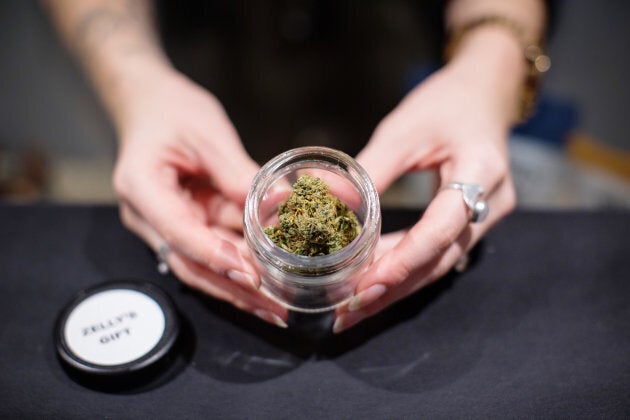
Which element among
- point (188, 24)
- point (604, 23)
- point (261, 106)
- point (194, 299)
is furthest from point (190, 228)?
point (604, 23)

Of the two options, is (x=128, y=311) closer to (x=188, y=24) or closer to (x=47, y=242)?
(x=47, y=242)

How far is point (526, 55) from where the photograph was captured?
2.96ft

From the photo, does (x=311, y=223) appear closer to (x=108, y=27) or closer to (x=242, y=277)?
(x=242, y=277)

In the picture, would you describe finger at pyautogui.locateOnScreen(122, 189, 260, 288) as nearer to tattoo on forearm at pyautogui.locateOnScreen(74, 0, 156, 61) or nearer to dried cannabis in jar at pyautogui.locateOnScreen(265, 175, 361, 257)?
dried cannabis in jar at pyautogui.locateOnScreen(265, 175, 361, 257)

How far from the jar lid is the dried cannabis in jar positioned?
0.62 feet

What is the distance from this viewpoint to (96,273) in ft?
2.44

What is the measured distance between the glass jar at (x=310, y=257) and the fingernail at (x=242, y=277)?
0.06 ft

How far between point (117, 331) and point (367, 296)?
0.31 meters

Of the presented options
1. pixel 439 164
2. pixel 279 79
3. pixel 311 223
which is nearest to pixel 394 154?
pixel 439 164

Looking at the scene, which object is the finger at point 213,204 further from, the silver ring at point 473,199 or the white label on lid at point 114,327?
the silver ring at point 473,199

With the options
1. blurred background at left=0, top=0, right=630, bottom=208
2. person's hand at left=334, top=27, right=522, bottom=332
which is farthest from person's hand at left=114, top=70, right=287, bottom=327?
blurred background at left=0, top=0, right=630, bottom=208

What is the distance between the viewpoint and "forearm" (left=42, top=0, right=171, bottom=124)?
0.87m

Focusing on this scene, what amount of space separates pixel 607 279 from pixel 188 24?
122cm

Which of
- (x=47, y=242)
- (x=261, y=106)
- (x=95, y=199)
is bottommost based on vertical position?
(x=95, y=199)
